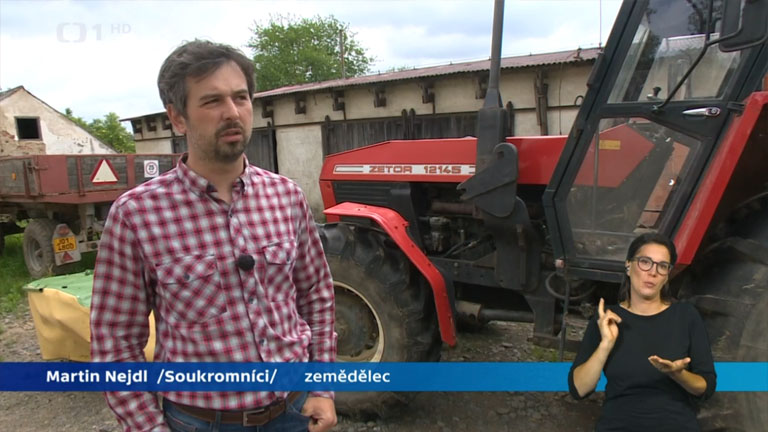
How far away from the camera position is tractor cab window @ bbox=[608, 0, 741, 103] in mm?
2238

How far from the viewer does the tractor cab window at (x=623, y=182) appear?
2.43 metres

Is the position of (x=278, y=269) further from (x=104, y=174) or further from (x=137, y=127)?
(x=137, y=127)

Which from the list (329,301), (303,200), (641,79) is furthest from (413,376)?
(641,79)

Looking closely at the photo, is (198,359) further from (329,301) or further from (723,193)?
(723,193)

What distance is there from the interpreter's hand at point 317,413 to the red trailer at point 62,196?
244 inches

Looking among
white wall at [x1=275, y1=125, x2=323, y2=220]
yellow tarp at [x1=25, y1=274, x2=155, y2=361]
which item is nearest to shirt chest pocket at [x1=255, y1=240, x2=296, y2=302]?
yellow tarp at [x1=25, y1=274, x2=155, y2=361]

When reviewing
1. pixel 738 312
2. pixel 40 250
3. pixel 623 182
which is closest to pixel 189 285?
pixel 738 312

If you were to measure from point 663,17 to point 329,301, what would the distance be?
200 cm

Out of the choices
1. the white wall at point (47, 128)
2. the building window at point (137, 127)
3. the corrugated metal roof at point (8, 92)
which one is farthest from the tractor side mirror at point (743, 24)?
the corrugated metal roof at point (8, 92)

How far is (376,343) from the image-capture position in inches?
129

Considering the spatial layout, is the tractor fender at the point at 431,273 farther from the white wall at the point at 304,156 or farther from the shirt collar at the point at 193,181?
the white wall at the point at 304,156

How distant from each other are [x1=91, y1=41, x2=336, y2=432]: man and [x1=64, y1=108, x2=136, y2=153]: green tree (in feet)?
117

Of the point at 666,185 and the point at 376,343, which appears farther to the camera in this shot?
the point at 376,343

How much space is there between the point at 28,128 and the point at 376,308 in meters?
22.3
